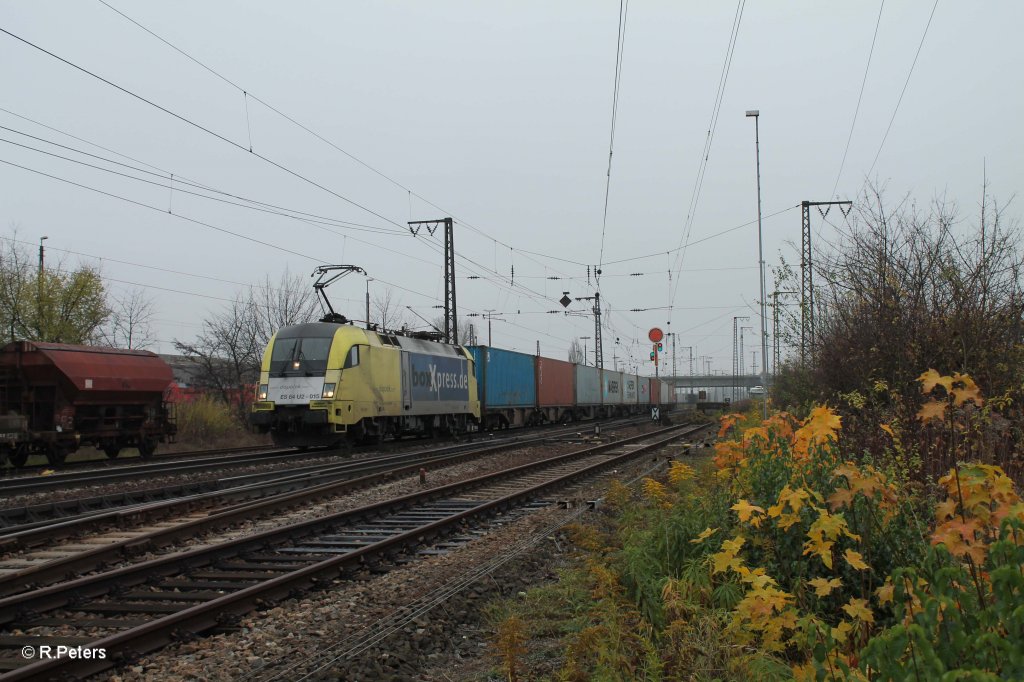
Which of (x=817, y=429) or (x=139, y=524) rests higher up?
(x=817, y=429)

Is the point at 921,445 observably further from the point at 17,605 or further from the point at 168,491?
the point at 168,491

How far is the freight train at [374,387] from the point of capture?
1723cm

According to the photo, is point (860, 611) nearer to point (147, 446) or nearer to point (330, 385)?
point (330, 385)

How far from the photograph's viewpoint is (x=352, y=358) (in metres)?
17.5

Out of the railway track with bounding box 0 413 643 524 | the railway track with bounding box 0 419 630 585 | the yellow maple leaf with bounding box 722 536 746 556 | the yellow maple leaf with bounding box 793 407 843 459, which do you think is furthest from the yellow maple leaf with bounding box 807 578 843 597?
the railway track with bounding box 0 413 643 524

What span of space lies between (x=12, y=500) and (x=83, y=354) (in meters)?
7.60

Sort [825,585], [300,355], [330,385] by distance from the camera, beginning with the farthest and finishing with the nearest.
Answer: [300,355] < [330,385] < [825,585]

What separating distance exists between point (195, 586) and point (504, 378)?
75.8 ft

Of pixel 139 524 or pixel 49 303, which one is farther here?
pixel 49 303

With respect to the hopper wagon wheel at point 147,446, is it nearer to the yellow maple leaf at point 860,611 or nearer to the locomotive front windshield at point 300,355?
the locomotive front windshield at point 300,355

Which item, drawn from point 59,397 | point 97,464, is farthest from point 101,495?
point 59,397

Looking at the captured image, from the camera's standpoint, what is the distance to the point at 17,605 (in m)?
5.12

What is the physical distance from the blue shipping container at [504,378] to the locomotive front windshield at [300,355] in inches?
382

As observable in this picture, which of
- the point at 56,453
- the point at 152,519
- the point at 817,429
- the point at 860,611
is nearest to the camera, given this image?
Answer: the point at 860,611
